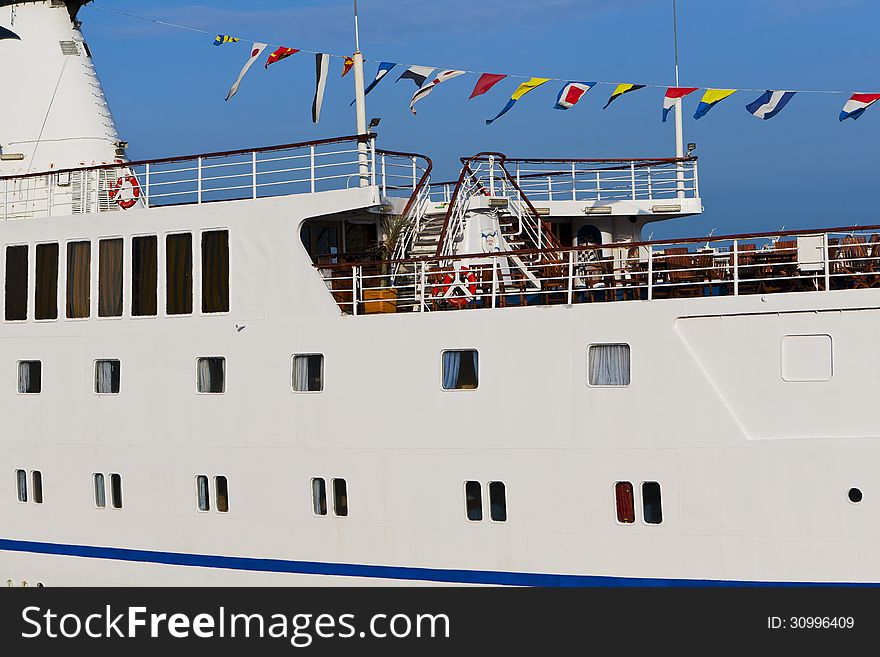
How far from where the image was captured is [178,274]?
55.7 feet

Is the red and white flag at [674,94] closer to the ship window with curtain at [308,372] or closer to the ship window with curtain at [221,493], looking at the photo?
the ship window with curtain at [308,372]

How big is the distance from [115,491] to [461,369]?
19.6ft

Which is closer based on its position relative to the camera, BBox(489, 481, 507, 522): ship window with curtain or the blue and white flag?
BBox(489, 481, 507, 522): ship window with curtain

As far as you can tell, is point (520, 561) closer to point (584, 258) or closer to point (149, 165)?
point (584, 258)

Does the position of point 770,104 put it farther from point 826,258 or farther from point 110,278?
point 110,278

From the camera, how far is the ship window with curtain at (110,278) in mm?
17422

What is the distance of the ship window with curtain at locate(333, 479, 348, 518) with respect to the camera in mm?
15641

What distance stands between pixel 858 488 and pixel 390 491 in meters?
5.89

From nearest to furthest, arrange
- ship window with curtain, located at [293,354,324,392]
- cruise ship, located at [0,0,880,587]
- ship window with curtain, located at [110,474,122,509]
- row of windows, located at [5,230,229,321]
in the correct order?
cruise ship, located at [0,0,880,587]
ship window with curtain, located at [293,354,324,392]
row of windows, located at [5,230,229,321]
ship window with curtain, located at [110,474,122,509]

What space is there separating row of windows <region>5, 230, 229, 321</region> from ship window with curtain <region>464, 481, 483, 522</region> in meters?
4.53

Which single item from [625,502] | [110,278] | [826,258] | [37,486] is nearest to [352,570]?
[625,502]

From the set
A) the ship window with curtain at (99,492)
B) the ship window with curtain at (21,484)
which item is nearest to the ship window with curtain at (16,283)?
the ship window with curtain at (21,484)

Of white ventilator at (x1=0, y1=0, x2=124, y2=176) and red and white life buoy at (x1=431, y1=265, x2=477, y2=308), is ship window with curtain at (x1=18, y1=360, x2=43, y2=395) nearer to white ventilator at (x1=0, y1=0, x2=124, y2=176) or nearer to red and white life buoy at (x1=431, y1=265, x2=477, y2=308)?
white ventilator at (x1=0, y1=0, x2=124, y2=176)

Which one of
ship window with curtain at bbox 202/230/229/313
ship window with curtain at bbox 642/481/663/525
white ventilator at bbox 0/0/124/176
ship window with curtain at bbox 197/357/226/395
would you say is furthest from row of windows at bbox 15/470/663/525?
white ventilator at bbox 0/0/124/176
